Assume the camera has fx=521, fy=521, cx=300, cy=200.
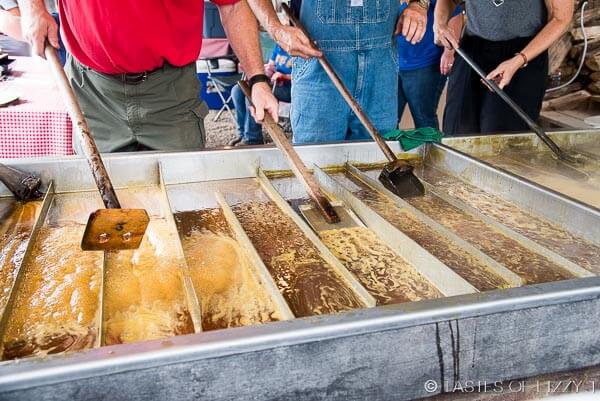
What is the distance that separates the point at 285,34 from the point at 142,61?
0.72 metres

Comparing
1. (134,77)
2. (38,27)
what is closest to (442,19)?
(134,77)

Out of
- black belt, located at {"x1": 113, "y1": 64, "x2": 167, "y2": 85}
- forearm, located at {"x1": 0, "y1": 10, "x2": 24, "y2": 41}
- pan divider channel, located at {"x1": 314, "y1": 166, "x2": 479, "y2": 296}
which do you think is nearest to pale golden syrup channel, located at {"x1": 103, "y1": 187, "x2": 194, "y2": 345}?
pan divider channel, located at {"x1": 314, "y1": 166, "x2": 479, "y2": 296}

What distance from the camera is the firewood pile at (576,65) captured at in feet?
15.3

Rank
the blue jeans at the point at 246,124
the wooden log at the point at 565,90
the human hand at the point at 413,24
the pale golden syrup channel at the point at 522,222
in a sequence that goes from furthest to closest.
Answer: the blue jeans at the point at 246,124 → the wooden log at the point at 565,90 → the human hand at the point at 413,24 → the pale golden syrup channel at the point at 522,222

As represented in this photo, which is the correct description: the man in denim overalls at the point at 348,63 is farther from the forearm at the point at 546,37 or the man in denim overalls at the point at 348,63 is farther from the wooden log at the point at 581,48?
the wooden log at the point at 581,48

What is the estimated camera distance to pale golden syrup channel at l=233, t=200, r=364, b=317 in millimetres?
1173

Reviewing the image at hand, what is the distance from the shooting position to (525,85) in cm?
311

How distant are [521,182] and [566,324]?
82 centimetres

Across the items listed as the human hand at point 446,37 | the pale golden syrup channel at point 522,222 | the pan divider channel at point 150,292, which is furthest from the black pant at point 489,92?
the pan divider channel at point 150,292

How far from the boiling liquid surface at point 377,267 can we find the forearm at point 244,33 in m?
1.01

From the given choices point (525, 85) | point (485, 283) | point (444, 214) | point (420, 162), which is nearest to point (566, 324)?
point (485, 283)

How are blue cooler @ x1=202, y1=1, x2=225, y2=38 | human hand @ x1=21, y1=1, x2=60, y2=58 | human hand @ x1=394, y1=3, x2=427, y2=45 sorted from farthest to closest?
blue cooler @ x1=202, y1=1, x2=225, y2=38 → human hand @ x1=394, y1=3, x2=427, y2=45 → human hand @ x1=21, y1=1, x2=60, y2=58

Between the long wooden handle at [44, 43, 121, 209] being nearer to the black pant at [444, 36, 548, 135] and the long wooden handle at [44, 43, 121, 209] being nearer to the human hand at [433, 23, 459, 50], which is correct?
the black pant at [444, 36, 548, 135]

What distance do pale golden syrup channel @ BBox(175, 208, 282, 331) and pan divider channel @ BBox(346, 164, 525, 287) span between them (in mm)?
547
